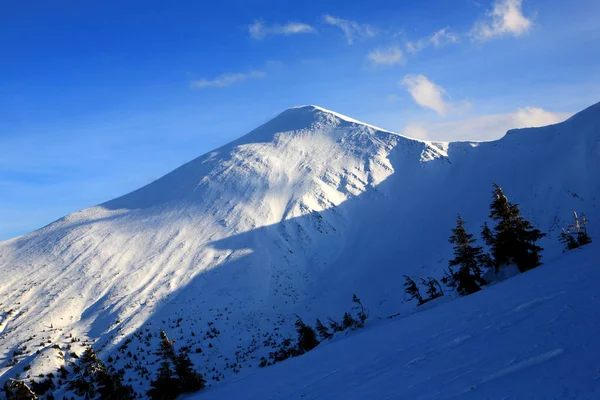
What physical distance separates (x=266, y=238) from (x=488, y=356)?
5237cm

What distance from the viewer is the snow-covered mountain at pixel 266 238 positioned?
43188 mm

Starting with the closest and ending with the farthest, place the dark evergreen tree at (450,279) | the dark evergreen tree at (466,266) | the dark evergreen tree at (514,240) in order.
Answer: the dark evergreen tree at (514,240) → the dark evergreen tree at (466,266) → the dark evergreen tree at (450,279)

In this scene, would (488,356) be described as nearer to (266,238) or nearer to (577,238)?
(577,238)

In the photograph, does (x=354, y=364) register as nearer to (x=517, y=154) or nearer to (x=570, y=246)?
(x=570, y=246)

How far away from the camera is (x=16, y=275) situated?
180 feet

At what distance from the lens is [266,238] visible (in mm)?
60312

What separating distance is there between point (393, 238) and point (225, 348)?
3327cm

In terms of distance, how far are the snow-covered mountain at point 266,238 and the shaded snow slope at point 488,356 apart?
22.4m

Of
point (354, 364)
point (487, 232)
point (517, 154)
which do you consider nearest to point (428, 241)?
point (487, 232)

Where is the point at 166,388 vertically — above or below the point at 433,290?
above

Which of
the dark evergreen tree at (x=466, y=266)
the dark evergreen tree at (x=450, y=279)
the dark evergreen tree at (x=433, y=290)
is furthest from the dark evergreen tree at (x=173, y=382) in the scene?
the dark evergreen tree at (x=433, y=290)

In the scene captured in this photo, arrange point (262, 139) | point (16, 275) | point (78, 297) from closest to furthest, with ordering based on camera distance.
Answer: point (78, 297), point (16, 275), point (262, 139)

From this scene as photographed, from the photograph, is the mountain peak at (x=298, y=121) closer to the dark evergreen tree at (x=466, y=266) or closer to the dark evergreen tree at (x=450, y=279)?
the dark evergreen tree at (x=450, y=279)

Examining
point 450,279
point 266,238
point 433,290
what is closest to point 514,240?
point 450,279
